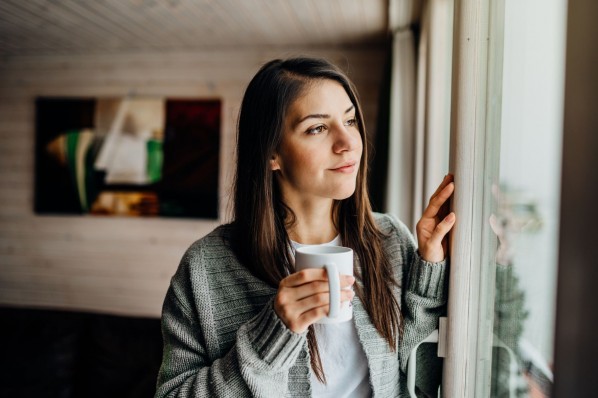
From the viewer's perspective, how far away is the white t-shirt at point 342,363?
97cm

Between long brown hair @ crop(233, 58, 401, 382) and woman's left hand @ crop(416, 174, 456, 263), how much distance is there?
14 centimetres

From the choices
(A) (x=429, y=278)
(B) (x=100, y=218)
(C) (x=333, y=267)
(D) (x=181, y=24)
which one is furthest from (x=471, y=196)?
(B) (x=100, y=218)

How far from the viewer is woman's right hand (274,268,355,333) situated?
0.75m

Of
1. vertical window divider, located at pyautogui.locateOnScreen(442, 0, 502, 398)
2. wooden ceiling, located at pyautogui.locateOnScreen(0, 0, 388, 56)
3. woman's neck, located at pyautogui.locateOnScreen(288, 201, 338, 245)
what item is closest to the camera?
vertical window divider, located at pyautogui.locateOnScreen(442, 0, 502, 398)

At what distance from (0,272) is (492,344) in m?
4.40

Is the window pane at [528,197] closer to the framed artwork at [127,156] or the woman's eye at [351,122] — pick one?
the woman's eye at [351,122]

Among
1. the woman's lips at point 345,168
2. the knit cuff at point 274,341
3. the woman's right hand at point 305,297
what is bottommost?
the knit cuff at point 274,341

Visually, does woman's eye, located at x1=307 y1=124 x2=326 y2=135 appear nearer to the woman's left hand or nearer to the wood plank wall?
the woman's left hand

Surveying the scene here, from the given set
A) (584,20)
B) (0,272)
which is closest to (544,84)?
(584,20)

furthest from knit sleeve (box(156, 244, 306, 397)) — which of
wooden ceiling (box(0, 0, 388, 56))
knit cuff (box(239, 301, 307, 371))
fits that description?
wooden ceiling (box(0, 0, 388, 56))

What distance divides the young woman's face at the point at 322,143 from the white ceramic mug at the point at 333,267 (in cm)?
22

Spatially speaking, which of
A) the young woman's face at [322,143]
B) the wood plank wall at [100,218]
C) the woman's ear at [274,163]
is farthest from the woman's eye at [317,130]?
the wood plank wall at [100,218]

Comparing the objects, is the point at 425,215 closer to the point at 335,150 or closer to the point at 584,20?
the point at 335,150

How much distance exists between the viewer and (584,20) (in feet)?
1.21
